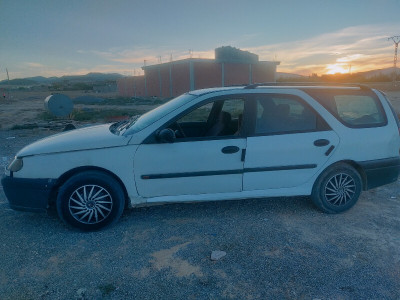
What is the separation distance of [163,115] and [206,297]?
79.8 inches

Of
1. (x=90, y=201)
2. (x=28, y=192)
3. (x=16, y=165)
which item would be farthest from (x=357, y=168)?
(x=16, y=165)

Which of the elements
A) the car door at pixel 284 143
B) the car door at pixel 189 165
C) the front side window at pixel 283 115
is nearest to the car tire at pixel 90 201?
the car door at pixel 189 165

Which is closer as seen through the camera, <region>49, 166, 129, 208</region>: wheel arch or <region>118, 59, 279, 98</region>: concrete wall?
<region>49, 166, 129, 208</region>: wheel arch

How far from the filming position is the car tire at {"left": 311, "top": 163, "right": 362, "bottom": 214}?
3.90 metres

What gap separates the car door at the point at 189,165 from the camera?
11.4ft

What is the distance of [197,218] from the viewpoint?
3.88 m

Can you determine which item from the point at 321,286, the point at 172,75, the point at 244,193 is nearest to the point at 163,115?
the point at 244,193

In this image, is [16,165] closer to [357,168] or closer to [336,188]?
[336,188]

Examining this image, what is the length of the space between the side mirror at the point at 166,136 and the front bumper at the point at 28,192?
1.26 m

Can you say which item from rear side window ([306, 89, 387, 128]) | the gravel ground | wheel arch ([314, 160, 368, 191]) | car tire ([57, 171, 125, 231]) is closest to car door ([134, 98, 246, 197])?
car tire ([57, 171, 125, 231])

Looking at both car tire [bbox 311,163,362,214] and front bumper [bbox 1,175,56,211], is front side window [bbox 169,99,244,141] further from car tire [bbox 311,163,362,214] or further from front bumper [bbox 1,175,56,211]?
front bumper [bbox 1,175,56,211]

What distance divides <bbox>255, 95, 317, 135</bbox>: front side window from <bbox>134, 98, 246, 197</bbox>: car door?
0.31 m

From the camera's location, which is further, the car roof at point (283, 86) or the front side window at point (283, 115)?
the car roof at point (283, 86)

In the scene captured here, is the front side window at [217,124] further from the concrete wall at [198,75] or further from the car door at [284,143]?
the concrete wall at [198,75]
